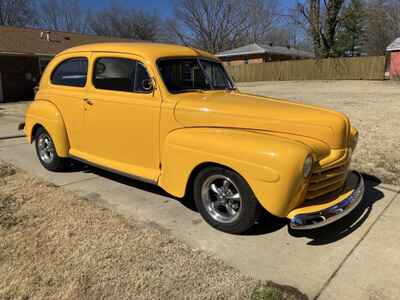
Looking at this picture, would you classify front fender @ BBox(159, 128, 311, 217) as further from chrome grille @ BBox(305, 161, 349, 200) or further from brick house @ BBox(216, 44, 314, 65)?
brick house @ BBox(216, 44, 314, 65)

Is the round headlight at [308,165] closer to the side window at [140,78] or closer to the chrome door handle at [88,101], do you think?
the side window at [140,78]

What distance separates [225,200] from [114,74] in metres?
2.24

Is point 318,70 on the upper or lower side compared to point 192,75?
upper

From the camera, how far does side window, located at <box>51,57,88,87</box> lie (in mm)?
4969

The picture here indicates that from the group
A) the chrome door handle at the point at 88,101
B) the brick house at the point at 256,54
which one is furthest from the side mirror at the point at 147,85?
the brick house at the point at 256,54

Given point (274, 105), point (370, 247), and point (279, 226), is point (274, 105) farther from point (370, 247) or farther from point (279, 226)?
point (370, 247)

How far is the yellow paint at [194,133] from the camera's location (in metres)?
3.19

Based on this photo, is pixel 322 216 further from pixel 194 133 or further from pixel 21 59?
pixel 21 59

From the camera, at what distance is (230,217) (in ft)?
12.2

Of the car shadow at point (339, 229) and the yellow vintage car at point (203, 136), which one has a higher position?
the yellow vintage car at point (203, 136)

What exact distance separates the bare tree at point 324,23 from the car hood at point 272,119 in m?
30.7

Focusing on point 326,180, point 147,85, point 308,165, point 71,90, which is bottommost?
point 326,180

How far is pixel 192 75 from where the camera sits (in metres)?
4.50

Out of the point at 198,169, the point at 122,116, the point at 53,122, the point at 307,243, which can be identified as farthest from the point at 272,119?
the point at 53,122
